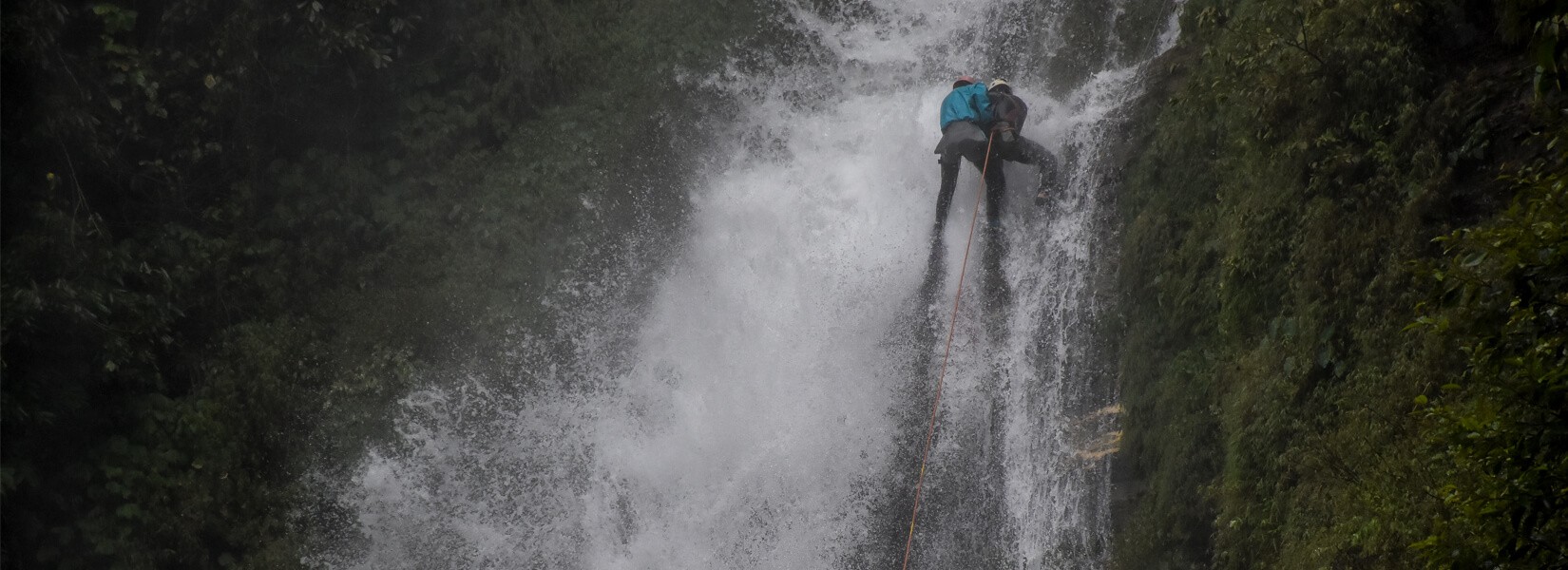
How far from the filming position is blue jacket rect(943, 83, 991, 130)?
1022cm

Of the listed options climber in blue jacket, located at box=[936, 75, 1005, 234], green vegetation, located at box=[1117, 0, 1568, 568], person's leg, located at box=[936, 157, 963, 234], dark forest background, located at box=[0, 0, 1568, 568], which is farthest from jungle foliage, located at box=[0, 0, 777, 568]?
green vegetation, located at box=[1117, 0, 1568, 568]

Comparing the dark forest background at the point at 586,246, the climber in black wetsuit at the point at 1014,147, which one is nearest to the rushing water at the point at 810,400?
the climber in black wetsuit at the point at 1014,147

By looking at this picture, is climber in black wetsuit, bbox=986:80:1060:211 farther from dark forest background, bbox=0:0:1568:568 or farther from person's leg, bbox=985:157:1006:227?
dark forest background, bbox=0:0:1568:568

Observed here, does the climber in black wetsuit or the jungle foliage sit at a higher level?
the climber in black wetsuit

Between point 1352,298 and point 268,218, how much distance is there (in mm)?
9507

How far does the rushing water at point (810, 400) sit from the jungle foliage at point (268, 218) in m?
0.76

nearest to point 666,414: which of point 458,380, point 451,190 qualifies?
point 458,380

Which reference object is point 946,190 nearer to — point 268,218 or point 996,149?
point 996,149

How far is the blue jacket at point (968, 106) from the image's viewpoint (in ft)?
33.5

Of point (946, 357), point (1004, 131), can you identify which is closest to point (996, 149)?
point (1004, 131)

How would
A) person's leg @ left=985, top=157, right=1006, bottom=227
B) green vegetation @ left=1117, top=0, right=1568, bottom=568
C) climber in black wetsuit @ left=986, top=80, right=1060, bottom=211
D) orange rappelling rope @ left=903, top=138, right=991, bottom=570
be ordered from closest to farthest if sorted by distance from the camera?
green vegetation @ left=1117, top=0, right=1568, bottom=568
orange rappelling rope @ left=903, top=138, right=991, bottom=570
climber in black wetsuit @ left=986, top=80, right=1060, bottom=211
person's leg @ left=985, top=157, right=1006, bottom=227

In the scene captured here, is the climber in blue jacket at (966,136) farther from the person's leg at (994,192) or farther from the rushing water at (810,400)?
the rushing water at (810,400)

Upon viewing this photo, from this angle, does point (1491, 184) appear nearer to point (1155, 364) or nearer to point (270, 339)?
point (1155, 364)

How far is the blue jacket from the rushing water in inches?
29.4
